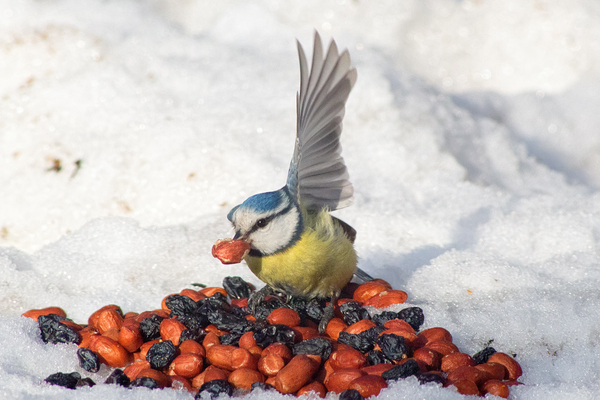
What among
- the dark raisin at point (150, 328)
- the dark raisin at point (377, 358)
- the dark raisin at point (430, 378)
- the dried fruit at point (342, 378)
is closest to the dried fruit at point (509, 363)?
the dark raisin at point (430, 378)

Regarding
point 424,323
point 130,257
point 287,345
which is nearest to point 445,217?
point 424,323

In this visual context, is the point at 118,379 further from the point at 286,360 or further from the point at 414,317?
the point at 414,317

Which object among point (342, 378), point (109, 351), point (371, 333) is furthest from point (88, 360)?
point (371, 333)

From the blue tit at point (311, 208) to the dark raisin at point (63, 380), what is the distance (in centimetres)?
68

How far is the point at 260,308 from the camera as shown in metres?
2.15

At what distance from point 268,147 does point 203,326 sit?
1.43m

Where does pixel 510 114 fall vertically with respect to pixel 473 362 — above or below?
above

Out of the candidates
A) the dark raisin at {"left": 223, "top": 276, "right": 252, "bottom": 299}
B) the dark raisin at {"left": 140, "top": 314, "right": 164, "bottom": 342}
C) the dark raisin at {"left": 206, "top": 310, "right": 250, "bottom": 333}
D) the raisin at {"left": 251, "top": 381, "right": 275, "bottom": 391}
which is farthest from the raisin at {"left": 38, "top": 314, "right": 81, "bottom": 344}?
the raisin at {"left": 251, "top": 381, "right": 275, "bottom": 391}

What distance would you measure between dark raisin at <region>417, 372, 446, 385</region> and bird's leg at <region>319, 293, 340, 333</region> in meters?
0.47

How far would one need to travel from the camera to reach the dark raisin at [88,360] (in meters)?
1.89

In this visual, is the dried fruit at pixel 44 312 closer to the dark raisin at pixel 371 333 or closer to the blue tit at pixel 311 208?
the blue tit at pixel 311 208

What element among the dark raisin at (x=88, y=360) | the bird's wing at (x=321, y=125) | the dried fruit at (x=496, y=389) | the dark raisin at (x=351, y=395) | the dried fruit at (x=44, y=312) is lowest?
the dried fruit at (x=44, y=312)

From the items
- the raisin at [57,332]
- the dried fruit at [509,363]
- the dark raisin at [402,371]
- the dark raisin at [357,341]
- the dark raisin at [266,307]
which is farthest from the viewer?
the dark raisin at [266,307]

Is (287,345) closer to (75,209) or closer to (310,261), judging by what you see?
(310,261)
